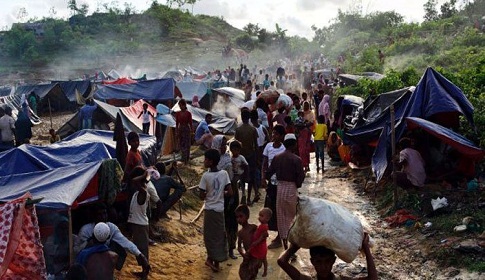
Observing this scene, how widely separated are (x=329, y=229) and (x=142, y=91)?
16.7 meters

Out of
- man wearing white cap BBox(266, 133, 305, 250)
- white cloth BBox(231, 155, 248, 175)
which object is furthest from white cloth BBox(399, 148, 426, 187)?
white cloth BBox(231, 155, 248, 175)

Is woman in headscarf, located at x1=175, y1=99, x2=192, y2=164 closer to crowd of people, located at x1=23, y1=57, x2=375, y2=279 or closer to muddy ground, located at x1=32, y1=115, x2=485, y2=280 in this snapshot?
crowd of people, located at x1=23, y1=57, x2=375, y2=279

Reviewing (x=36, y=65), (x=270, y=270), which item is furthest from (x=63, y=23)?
(x=270, y=270)

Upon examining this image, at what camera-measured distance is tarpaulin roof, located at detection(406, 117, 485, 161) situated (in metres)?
9.00

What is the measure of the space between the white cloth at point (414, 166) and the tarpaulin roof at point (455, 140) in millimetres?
478

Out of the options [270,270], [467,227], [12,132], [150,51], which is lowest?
[270,270]

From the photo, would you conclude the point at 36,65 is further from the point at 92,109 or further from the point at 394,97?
the point at 394,97

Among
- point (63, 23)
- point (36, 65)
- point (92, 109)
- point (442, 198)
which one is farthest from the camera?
point (63, 23)

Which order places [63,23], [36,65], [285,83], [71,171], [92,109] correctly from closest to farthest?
[71,171]
[92,109]
[285,83]
[36,65]
[63,23]

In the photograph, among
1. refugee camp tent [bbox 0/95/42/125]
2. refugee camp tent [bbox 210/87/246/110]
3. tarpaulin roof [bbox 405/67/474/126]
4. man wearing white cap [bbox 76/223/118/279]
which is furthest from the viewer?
refugee camp tent [bbox 0/95/42/125]

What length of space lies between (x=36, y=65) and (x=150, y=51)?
11193mm

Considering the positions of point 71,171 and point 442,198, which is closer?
point 71,171

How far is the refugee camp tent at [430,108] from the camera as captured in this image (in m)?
10.0

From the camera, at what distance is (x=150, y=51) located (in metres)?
55.5
